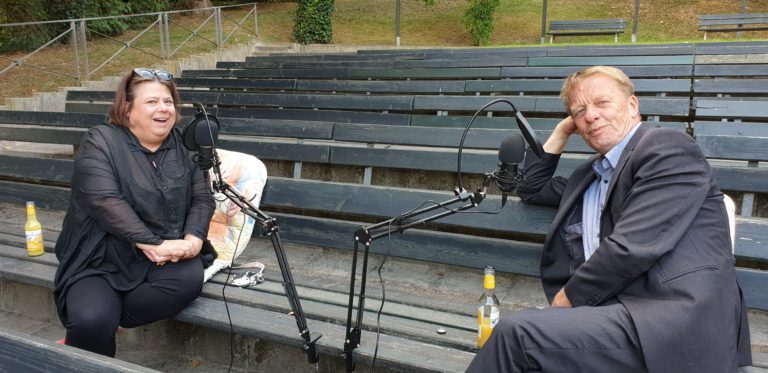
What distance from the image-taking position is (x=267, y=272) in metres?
3.42

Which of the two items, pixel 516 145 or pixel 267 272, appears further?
pixel 267 272

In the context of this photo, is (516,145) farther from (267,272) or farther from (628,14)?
(628,14)

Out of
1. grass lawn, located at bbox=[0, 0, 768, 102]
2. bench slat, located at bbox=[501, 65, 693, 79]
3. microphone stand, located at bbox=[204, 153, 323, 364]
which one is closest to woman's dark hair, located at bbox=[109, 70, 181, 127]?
microphone stand, located at bbox=[204, 153, 323, 364]

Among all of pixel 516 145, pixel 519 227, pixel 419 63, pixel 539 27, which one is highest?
pixel 539 27

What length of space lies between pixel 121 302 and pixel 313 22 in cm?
1553

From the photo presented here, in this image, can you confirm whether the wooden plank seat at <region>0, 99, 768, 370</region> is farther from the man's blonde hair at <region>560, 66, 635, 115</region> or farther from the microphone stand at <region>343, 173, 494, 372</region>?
the man's blonde hair at <region>560, 66, 635, 115</region>

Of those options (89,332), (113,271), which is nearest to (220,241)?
(113,271)

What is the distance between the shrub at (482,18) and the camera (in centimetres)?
1755

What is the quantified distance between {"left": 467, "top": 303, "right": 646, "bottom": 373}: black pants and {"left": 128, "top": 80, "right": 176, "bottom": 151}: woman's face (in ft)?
6.29

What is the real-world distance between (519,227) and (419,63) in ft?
19.1

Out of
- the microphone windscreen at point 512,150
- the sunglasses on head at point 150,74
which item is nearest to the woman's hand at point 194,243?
the sunglasses on head at point 150,74

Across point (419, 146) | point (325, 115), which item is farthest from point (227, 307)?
point (325, 115)

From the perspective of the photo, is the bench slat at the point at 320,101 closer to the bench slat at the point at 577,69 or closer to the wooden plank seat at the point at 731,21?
the bench slat at the point at 577,69

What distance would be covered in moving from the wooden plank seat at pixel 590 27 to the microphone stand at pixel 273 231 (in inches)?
641
